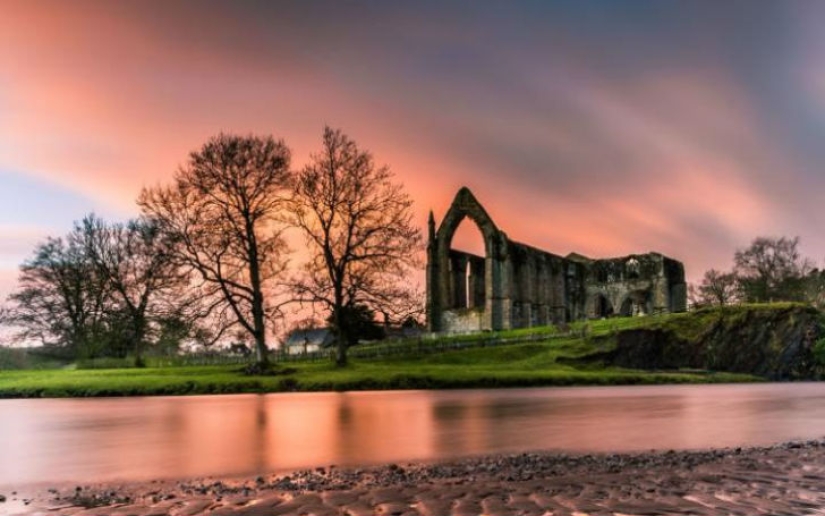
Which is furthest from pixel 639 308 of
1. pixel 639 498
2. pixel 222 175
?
pixel 639 498

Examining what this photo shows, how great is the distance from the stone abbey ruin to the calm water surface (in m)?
46.2

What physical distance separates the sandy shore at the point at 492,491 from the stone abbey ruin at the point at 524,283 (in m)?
59.8

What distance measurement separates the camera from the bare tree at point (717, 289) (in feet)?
268

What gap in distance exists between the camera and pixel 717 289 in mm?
81312

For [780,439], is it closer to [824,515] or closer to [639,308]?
[824,515]

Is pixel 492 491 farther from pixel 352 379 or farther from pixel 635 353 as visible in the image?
pixel 635 353

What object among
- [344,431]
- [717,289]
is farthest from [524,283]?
[344,431]

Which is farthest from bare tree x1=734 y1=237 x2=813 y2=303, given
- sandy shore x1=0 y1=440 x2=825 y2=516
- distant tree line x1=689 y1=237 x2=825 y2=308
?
sandy shore x1=0 y1=440 x2=825 y2=516

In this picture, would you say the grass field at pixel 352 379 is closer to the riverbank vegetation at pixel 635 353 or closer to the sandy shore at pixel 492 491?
the riverbank vegetation at pixel 635 353

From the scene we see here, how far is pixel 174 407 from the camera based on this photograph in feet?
75.4

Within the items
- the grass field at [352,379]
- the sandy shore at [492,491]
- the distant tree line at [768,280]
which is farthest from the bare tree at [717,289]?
the sandy shore at [492,491]

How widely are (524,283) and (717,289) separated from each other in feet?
77.7

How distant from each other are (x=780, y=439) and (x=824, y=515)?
677cm

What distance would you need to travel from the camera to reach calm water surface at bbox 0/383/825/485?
10.2 m
